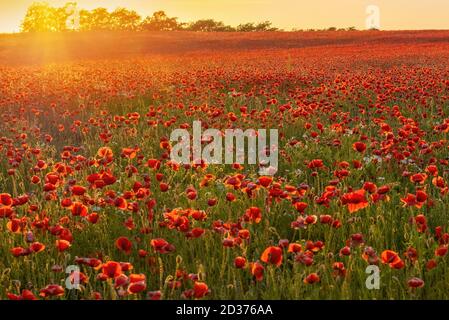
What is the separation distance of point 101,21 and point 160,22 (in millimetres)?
8615

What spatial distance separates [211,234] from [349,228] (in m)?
0.99

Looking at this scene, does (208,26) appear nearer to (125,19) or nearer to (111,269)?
(125,19)

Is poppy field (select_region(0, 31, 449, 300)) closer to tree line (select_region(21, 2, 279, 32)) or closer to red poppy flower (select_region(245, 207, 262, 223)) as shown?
red poppy flower (select_region(245, 207, 262, 223))

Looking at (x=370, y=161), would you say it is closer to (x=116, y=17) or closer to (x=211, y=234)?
(x=211, y=234)

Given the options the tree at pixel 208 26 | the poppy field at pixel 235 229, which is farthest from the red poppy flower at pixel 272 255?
the tree at pixel 208 26

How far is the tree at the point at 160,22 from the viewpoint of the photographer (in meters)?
68.9

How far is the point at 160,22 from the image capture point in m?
69.4

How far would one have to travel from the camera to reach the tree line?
2689 inches

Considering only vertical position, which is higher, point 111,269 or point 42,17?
point 42,17

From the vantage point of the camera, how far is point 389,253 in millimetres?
2680

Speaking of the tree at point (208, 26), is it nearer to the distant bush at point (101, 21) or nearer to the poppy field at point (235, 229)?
the distant bush at point (101, 21)

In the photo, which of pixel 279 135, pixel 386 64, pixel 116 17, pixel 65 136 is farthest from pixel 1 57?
pixel 116 17

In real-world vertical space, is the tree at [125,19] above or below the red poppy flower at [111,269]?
above

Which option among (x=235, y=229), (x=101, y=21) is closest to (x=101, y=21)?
(x=101, y=21)
